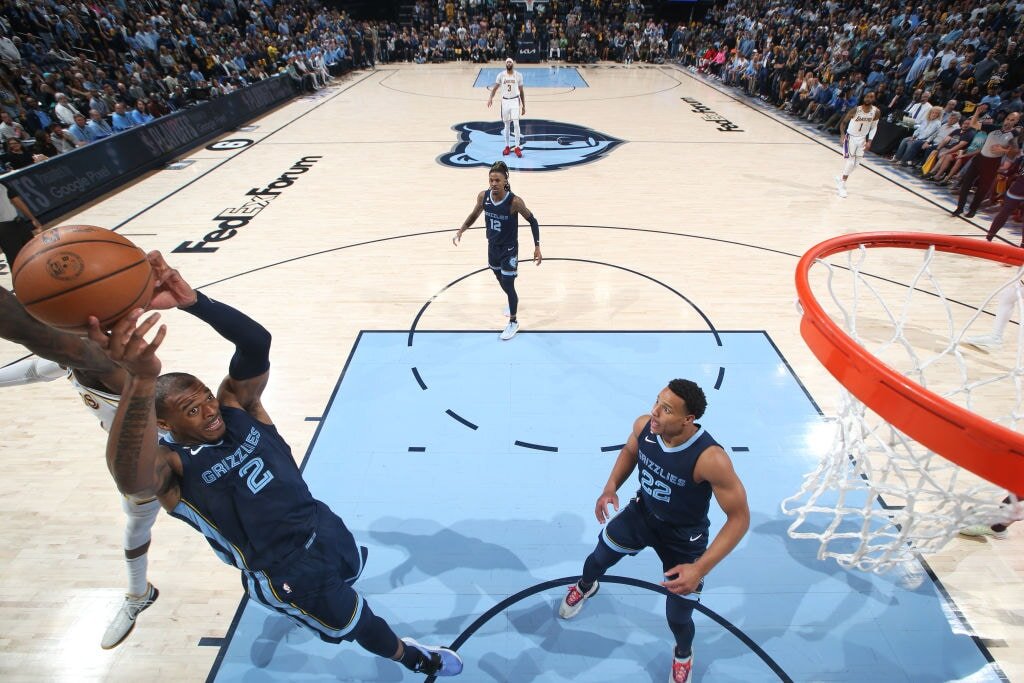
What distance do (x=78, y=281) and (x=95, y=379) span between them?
1452 millimetres

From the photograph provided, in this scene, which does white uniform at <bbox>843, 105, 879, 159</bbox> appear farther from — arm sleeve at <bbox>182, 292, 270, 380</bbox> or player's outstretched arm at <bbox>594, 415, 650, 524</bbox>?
arm sleeve at <bbox>182, 292, 270, 380</bbox>

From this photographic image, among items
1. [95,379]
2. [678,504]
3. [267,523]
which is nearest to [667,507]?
[678,504]

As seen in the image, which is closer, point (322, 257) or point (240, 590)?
point (240, 590)

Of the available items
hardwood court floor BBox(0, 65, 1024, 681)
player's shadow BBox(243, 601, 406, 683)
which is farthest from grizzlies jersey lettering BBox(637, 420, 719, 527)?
hardwood court floor BBox(0, 65, 1024, 681)

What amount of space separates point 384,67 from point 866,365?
85.1 feet

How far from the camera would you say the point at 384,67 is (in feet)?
80.4

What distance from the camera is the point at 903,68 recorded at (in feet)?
45.4

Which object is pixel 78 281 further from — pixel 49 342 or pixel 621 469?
pixel 621 469

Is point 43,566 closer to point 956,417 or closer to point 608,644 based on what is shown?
point 608,644

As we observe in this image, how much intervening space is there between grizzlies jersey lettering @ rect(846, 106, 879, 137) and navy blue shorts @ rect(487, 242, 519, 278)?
707 cm

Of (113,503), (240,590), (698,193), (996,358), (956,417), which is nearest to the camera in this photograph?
(956,417)

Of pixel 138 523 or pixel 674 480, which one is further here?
pixel 138 523

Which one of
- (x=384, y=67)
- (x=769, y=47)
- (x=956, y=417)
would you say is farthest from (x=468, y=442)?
(x=384, y=67)

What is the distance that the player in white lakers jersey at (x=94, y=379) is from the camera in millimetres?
2555
